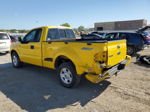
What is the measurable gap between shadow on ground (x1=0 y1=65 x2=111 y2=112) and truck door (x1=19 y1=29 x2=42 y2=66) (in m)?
0.77

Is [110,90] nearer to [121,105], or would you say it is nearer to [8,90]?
[121,105]

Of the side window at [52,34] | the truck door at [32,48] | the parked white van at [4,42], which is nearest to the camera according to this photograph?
the side window at [52,34]

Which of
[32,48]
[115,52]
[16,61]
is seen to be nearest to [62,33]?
[32,48]

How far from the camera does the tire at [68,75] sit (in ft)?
12.6

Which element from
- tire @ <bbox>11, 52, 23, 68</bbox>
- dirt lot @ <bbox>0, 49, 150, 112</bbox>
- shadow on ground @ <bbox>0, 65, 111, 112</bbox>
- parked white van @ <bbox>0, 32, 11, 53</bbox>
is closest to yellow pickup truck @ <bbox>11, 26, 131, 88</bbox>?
shadow on ground @ <bbox>0, 65, 111, 112</bbox>

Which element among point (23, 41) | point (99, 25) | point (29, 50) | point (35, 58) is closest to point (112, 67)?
point (35, 58)

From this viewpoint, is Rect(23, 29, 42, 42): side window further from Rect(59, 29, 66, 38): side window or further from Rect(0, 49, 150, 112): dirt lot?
Rect(0, 49, 150, 112): dirt lot

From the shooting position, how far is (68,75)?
4.07 metres

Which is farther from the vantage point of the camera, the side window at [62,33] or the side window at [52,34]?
the side window at [62,33]

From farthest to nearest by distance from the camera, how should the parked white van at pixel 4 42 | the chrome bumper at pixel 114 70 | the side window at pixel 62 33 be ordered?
the parked white van at pixel 4 42, the side window at pixel 62 33, the chrome bumper at pixel 114 70

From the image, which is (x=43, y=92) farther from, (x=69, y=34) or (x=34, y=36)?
(x=69, y=34)

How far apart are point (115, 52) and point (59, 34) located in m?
2.46

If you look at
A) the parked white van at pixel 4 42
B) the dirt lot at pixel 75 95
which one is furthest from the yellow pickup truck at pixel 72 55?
the parked white van at pixel 4 42

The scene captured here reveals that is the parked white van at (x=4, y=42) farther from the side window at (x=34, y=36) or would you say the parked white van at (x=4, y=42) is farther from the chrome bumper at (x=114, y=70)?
the chrome bumper at (x=114, y=70)
